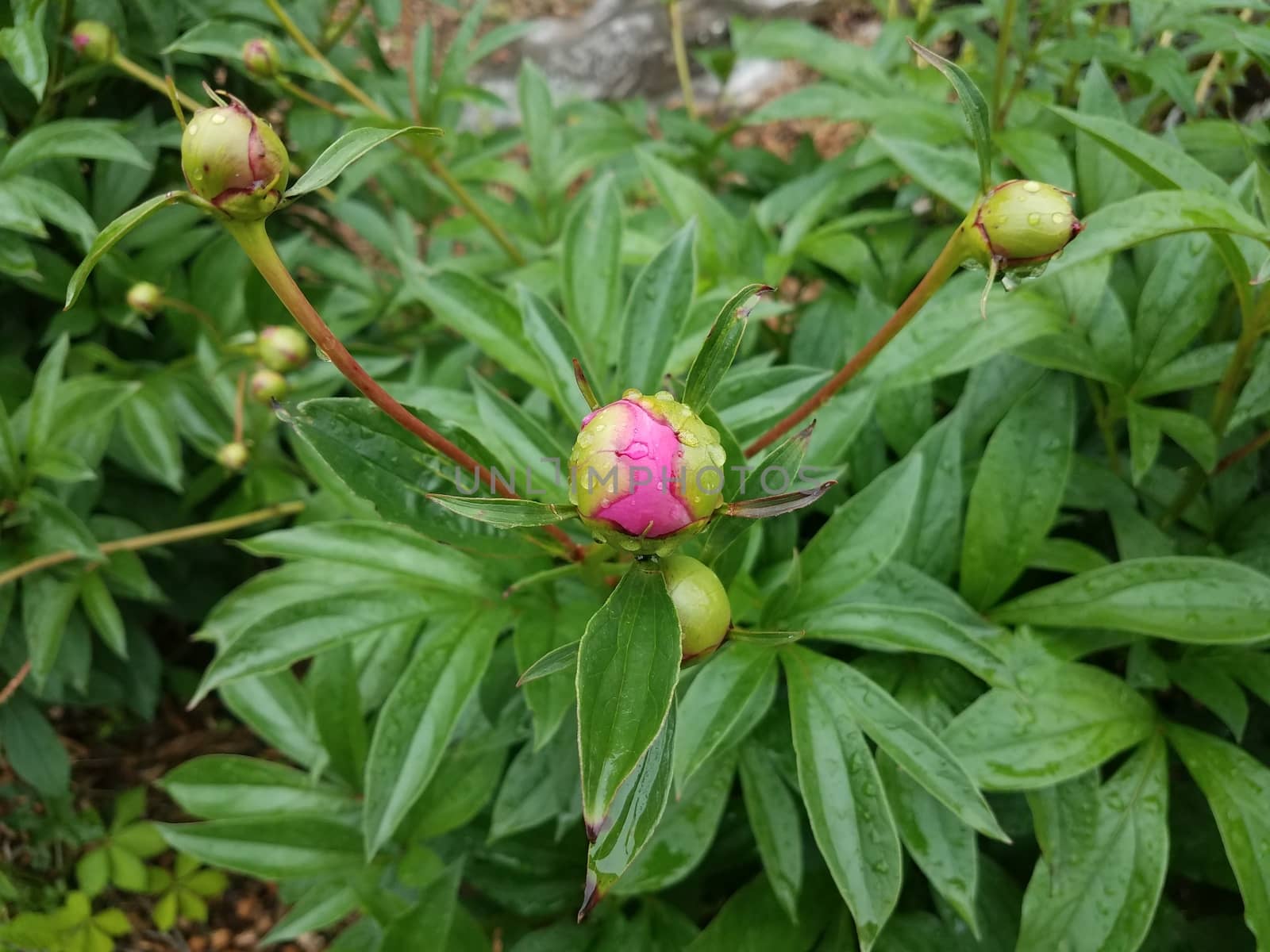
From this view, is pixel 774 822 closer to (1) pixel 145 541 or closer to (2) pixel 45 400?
(1) pixel 145 541

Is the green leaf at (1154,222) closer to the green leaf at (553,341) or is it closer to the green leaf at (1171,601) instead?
the green leaf at (1171,601)

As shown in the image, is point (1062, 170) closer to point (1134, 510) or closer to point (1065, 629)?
point (1134, 510)

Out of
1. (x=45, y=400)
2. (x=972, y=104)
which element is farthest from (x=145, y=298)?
(x=972, y=104)

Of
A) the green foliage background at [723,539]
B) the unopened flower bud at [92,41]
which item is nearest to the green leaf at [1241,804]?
the green foliage background at [723,539]

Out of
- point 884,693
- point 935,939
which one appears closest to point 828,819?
point 884,693

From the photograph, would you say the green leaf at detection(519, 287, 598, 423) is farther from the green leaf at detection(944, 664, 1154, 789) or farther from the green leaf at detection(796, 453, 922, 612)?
the green leaf at detection(944, 664, 1154, 789)

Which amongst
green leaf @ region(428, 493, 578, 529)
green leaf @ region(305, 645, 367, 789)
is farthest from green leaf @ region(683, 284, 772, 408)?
green leaf @ region(305, 645, 367, 789)
